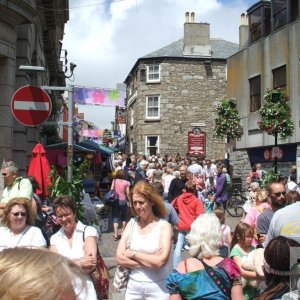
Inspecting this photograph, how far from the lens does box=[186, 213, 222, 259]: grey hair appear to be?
12.4 feet

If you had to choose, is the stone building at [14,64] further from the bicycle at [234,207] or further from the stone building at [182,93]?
the stone building at [182,93]

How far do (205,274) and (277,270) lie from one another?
55cm

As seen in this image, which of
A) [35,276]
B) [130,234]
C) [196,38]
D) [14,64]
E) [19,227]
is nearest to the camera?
[35,276]

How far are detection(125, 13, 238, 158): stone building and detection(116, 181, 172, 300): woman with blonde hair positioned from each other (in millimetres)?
32229

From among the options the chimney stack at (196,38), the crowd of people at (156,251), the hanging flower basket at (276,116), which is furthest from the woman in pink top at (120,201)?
the chimney stack at (196,38)

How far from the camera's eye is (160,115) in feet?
122

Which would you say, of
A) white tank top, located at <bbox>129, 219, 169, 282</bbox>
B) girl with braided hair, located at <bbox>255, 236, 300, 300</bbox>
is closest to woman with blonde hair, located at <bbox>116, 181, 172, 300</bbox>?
white tank top, located at <bbox>129, 219, 169, 282</bbox>

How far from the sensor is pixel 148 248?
14.9 ft

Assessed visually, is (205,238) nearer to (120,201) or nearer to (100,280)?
(100,280)

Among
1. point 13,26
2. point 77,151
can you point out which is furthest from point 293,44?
point 13,26

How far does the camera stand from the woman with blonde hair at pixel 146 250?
4465mm

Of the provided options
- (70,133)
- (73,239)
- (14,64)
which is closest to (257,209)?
(70,133)

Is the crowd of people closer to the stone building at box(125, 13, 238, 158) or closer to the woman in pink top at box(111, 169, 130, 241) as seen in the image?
the woman in pink top at box(111, 169, 130, 241)

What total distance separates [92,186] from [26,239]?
11790mm
